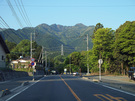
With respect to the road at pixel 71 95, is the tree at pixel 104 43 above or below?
above

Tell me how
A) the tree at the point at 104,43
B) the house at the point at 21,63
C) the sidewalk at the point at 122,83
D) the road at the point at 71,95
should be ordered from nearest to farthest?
1. the road at the point at 71,95
2. the sidewalk at the point at 122,83
3. the tree at the point at 104,43
4. the house at the point at 21,63

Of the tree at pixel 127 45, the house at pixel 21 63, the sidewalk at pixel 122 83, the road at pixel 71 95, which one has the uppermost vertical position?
the tree at pixel 127 45

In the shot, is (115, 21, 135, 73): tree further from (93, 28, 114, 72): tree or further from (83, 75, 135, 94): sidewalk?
(83, 75, 135, 94): sidewalk

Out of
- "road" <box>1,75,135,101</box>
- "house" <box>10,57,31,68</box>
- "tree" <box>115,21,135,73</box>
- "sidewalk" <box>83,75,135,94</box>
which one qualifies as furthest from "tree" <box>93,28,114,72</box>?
"road" <box>1,75,135,101</box>

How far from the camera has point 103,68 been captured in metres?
80.8

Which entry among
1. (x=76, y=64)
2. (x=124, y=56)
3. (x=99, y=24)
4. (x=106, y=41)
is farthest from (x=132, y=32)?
(x=76, y=64)

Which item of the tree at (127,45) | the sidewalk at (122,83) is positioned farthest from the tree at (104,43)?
the sidewalk at (122,83)

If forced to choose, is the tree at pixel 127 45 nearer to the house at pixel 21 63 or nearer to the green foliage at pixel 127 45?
the green foliage at pixel 127 45

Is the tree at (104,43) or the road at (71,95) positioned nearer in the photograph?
the road at (71,95)

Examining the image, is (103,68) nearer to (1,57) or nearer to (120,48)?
(120,48)

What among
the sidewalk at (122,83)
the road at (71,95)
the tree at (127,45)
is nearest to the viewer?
the road at (71,95)

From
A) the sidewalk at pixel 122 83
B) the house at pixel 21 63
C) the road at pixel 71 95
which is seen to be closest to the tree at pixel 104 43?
the house at pixel 21 63

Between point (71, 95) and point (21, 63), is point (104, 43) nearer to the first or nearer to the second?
point (21, 63)

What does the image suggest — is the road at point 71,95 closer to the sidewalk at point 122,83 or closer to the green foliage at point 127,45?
the sidewalk at point 122,83
